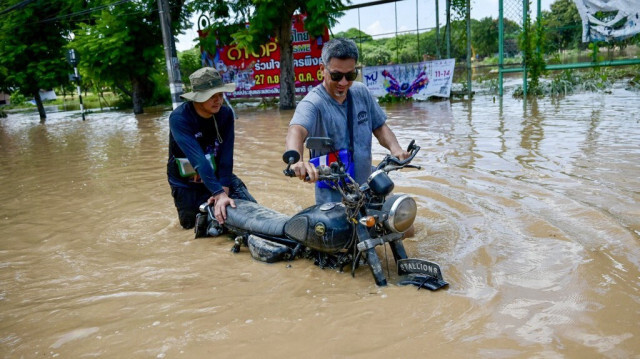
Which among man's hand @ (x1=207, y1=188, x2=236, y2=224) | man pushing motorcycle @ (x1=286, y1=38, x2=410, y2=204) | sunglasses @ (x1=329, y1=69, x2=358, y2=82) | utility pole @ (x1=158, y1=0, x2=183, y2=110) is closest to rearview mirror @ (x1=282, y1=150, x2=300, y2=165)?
man pushing motorcycle @ (x1=286, y1=38, x2=410, y2=204)

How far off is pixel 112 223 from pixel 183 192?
958 millimetres

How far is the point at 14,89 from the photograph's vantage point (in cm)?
2316

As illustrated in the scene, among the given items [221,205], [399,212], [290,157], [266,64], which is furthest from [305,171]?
[266,64]

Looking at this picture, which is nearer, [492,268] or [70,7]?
[492,268]

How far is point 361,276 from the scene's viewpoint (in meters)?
3.07

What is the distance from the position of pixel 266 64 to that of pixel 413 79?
6585mm

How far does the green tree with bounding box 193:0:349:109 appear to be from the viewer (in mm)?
15039

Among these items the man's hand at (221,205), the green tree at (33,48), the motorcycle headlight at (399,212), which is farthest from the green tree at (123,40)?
the motorcycle headlight at (399,212)

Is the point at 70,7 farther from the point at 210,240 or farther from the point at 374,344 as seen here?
the point at 374,344

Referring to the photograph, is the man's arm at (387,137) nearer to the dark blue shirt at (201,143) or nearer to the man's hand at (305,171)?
the man's hand at (305,171)

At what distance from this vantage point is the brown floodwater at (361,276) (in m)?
2.34

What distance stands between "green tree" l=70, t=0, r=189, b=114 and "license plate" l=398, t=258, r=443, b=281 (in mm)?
17717

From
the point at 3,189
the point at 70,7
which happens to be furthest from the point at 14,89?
the point at 3,189

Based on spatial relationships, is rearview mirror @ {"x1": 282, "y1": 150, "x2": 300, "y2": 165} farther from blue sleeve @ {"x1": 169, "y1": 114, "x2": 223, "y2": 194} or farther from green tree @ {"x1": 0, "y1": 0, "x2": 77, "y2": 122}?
green tree @ {"x1": 0, "y1": 0, "x2": 77, "y2": 122}
